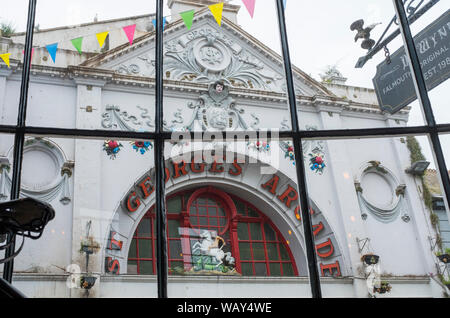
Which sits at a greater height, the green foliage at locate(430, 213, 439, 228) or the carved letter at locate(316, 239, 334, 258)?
the green foliage at locate(430, 213, 439, 228)

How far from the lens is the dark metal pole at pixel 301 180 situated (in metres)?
1.92

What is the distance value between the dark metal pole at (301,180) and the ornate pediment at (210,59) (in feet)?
27.6

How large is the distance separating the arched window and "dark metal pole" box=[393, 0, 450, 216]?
770cm

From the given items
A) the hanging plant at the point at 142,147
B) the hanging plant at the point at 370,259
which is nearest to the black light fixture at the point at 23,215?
the hanging plant at the point at 142,147

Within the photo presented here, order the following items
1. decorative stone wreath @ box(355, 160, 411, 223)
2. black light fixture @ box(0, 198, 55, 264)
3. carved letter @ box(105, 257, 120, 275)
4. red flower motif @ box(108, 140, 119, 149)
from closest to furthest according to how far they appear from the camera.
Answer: black light fixture @ box(0, 198, 55, 264), carved letter @ box(105, 257, 120, 275), red flower motif @ box(108, 140, 119, 149), decorative stone wreath @ box(355, 160, 411, 223)

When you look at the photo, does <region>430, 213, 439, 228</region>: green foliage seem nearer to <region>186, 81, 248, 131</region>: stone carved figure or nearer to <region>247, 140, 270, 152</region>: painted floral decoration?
<region>247, 140, 270, 152</region>: painted floral decoration

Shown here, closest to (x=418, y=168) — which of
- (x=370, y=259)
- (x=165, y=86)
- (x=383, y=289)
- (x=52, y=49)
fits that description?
(x=370, y=259)

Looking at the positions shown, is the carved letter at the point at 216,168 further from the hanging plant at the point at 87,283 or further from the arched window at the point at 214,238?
the hanging plant at the point at 87,283

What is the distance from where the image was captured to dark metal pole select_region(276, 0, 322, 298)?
6.31 feet

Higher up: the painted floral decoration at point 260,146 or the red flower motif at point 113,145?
the painted floral decoration at point 260,146

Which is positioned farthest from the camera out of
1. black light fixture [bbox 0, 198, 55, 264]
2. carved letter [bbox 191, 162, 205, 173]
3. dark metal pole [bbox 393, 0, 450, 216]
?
carved letter [bbox 191, 162, 205, 173]

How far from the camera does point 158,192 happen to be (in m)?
→ 2.01

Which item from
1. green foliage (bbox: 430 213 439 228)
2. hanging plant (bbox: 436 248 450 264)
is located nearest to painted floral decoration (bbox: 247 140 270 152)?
green foliage (bbox: 430 213 439 228)

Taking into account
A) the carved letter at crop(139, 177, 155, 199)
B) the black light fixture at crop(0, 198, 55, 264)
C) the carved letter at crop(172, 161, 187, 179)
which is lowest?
the black light fixture at crop(0, 198, 55, 264)
